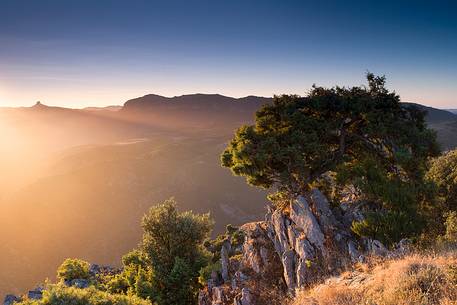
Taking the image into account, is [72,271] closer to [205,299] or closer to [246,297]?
[205,299]

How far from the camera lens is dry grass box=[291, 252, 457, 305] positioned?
8617mm

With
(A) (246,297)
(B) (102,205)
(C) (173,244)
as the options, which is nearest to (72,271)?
(C) (173,244)

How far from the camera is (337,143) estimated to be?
27734 millimetres

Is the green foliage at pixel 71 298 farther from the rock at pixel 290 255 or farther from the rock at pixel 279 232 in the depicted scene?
the rock at pixel 279 232

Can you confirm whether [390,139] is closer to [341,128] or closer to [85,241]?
[341,128]

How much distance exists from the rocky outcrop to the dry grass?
5.76 m

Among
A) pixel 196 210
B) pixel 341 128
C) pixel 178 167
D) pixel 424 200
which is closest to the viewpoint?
pixel 424 200

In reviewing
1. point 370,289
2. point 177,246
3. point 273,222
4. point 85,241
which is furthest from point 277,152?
point 85,241

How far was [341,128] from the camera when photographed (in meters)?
26.7

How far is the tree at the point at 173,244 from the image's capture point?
32.0 m

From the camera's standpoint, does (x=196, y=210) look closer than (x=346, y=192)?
No

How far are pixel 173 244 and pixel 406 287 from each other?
2983 centimetres

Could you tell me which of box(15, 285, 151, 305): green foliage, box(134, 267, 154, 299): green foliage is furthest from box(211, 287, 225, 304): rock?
box(134, 267, 154, 299): green foliage

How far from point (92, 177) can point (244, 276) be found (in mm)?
133872
